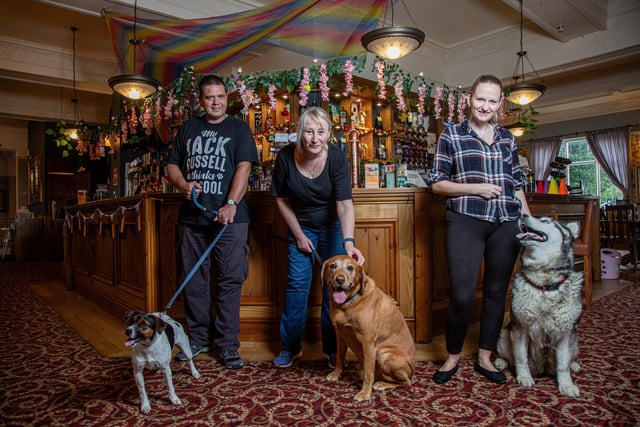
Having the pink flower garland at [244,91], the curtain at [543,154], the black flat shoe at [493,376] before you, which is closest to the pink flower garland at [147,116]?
the pink flower garland at [244,91]

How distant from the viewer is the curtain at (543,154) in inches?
435

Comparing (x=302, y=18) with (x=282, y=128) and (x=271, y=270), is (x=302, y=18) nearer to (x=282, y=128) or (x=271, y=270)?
(x=271, y=270)

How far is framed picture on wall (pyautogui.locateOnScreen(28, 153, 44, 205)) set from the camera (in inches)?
412

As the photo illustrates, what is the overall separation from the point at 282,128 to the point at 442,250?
3576 millimetres

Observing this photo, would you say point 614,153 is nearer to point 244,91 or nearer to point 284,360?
point 244,91

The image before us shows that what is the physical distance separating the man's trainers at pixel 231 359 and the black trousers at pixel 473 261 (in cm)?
113

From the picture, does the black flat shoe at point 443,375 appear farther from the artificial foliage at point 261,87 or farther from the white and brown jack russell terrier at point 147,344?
the artificial foliage at point 261,87

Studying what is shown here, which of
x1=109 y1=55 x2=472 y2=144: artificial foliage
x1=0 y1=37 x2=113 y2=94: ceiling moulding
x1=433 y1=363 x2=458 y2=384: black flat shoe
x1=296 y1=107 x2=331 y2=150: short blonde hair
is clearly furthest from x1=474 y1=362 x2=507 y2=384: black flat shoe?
x1=0 y1=37 x2=113 y2=94: ceiling moulding

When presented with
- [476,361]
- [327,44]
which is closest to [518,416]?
[476,361]

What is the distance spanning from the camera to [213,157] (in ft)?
7.85

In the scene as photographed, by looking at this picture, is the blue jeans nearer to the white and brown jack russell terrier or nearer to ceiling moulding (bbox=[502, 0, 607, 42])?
the white and brown jack russell terrier

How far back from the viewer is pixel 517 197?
2.19 meters

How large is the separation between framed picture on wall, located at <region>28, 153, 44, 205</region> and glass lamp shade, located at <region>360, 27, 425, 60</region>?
9450 mm

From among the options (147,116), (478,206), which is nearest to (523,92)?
(478,206)
